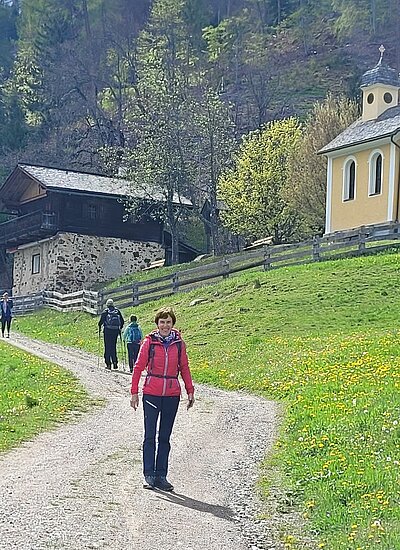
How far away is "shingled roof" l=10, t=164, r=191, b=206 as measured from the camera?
5067cm

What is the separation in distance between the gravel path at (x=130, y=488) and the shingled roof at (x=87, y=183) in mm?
36116

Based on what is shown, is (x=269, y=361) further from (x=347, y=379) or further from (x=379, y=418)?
(x=379, y=418)

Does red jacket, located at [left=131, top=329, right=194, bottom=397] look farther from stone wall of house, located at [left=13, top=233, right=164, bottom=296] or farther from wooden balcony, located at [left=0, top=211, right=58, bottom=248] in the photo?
wooden balcony, located at [left=0, top=211, right=58, bottom=248]

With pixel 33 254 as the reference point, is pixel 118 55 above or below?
above

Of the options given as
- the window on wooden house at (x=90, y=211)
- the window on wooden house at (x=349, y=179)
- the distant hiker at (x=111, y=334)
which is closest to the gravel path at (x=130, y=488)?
the distant hiker at (x=111, y=334)

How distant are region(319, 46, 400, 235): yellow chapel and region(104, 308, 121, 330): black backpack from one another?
18900 mm

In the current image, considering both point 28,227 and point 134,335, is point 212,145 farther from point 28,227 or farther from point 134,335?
point 134,335

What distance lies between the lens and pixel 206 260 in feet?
153

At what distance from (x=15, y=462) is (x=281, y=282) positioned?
21074mm

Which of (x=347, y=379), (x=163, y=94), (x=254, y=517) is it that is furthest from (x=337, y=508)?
Result: (x=163, y=94)

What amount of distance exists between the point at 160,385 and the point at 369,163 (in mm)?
33206

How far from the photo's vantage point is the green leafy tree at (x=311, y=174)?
156 feet

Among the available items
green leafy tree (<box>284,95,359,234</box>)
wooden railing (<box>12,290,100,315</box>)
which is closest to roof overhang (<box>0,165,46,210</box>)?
wooden railing (<box>12,290,100,315</box>)

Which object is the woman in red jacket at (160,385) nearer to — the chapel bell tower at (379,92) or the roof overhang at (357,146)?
the roof overhang at (357,146)
